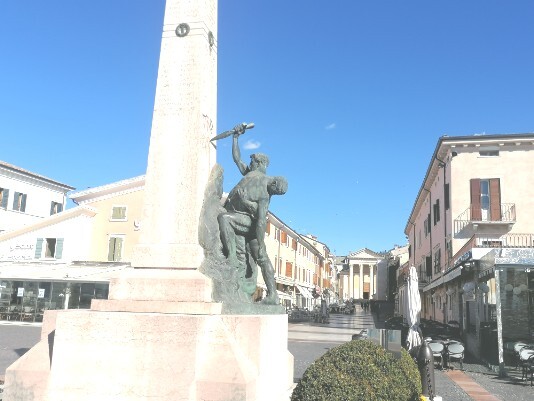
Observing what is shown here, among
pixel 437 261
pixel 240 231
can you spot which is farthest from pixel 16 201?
pixel 240 231

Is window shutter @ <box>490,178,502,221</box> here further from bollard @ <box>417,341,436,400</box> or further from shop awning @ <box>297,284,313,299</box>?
shop awning @ <box>297,284,313,299</box>

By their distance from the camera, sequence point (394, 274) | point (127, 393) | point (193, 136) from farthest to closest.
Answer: point (394, 274) → point (193, 136) → point (127, 393)

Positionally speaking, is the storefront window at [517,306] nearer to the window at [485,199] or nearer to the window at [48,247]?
Result: the window at [485,199]

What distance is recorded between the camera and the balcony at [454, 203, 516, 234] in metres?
25.9

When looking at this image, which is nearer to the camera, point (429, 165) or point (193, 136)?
point (193, 136)

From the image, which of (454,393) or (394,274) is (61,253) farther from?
(394,274)

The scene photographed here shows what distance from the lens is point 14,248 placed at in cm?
3234

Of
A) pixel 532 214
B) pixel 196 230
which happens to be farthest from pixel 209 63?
pixel 532 214

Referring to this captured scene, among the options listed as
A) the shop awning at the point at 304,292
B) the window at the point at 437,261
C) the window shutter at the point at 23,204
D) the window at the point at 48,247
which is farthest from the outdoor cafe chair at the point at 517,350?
the shop awning at the point at 304,292

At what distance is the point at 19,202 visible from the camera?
38094mm

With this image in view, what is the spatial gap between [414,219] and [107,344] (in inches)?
1826

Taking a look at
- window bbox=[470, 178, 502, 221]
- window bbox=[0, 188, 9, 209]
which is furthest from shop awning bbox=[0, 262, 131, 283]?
window bbox=[470, 178, 502, 221]

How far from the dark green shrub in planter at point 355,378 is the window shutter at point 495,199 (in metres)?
23.7

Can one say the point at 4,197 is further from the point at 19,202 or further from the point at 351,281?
the point at 351,281
